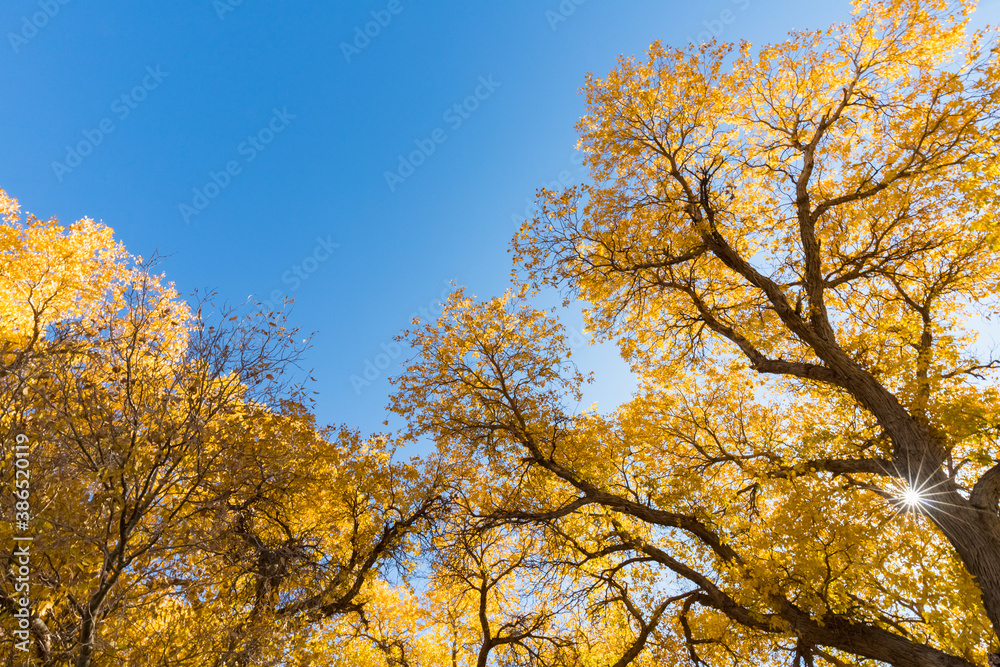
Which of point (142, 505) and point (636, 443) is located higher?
point (636, 443)

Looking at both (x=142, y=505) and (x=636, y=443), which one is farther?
(x=636, y=443)

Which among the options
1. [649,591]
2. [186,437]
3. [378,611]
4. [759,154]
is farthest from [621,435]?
[378,611]

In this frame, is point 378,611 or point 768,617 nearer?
point 768,617

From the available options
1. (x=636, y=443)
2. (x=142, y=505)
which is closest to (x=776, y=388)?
(x=636, y=443)

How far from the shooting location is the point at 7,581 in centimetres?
417

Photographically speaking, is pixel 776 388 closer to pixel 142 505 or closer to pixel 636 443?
pixel 636 443

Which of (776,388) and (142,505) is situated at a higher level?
(776,388)

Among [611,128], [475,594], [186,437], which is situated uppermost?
[611,128]

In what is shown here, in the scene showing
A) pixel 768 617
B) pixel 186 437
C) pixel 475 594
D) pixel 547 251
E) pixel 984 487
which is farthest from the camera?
pixel 475 594

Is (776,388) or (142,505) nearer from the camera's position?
(142,505)

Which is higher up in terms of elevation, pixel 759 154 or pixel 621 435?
pixel 759 154

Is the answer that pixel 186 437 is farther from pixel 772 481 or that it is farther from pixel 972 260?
pixel 972 260

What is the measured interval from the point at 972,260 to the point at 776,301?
153 inches

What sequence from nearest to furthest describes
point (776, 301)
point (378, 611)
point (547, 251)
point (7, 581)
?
point (7, 581) → point (776, 301) → point (547, 251) → point (378, 611)
